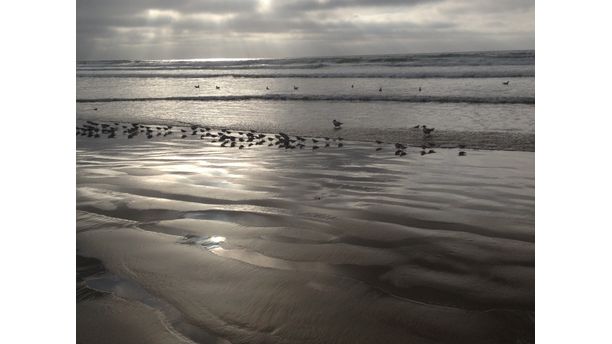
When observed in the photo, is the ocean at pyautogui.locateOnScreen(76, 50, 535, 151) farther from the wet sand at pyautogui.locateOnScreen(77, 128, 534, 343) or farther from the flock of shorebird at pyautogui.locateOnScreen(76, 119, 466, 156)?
the wet sand at pyautogui.locateOnScreen(77, 128, 534, 343)

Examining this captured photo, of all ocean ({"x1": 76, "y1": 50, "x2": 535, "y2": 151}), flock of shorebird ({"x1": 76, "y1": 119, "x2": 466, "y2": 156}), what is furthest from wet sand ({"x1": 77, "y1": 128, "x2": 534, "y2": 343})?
ocean ({"x1": 76, "y1": 50, "x2": 535, "y2": 151})

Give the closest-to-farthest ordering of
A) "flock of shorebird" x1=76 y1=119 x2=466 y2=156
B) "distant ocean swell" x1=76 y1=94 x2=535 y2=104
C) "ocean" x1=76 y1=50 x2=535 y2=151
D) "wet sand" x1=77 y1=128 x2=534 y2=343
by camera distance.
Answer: "wet sand" x1=77 y1=128 x2=534 y2=343 < "flock of shorebird" x1=76 y1=119 x2=466 y2=156 < "ocean" x1=76 y1=50 x2=535 y2=151 < "distant ocean swell" x1=76 y1=94 x2=535 y2=104

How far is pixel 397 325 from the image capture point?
2.42 metres

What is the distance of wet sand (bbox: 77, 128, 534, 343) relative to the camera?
8.02 feet

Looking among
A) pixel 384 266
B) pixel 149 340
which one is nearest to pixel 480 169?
pixel 384 266

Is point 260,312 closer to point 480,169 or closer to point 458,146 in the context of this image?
point 480,169

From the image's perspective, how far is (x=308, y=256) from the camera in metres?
3.35

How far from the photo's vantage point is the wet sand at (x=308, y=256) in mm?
2443

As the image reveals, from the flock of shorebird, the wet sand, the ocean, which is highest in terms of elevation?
the ocean

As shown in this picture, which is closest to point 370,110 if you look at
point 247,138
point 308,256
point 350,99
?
point 350,99

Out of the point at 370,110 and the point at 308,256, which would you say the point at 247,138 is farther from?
the point at 308,256

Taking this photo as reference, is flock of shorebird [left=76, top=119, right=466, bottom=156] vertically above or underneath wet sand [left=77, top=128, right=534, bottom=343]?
above

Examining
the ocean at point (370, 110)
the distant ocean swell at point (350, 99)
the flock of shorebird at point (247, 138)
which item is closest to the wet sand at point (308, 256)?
the flock of shorebird at point (247, 138)
